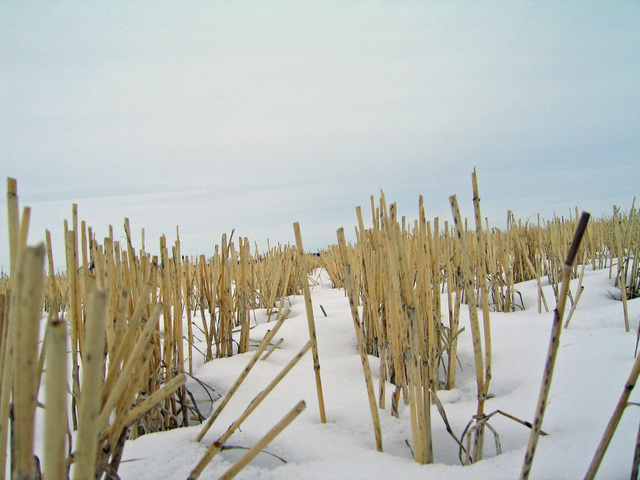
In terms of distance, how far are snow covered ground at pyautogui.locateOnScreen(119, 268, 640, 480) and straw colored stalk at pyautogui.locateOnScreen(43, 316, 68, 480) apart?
481 mm

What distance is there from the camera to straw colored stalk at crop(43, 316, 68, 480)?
359mm

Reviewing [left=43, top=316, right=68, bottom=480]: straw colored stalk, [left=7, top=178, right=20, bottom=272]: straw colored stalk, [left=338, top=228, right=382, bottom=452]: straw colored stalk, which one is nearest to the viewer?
[left=43, top=316, right=68, bottom=480]: straw colored stalk

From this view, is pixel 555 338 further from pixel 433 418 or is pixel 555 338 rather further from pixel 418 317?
pixel 433 418

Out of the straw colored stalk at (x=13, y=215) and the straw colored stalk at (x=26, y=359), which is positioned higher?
the straw colored stalk at (x=13, y=215)

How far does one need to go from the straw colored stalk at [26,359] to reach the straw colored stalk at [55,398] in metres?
0.02

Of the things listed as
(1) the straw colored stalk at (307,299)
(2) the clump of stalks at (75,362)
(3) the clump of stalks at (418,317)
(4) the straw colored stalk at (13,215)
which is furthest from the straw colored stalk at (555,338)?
(4) the straw colored stalk at (13,215)

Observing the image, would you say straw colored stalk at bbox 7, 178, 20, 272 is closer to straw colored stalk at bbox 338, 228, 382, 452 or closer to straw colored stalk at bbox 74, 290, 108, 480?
straw colored stalk at bbox 74, 290, 108, 480

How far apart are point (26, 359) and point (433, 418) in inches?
48.1

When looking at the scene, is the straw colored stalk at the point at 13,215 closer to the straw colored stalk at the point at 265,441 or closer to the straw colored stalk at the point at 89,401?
the straw colored stalk at the point at 89,401

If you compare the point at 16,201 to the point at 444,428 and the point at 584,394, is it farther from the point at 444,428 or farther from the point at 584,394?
the point at 584,394

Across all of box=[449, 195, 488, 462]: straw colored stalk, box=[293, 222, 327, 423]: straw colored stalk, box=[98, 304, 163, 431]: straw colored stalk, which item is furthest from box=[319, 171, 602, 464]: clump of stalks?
box=[98, 304, 163, 431]: straw colored stalk

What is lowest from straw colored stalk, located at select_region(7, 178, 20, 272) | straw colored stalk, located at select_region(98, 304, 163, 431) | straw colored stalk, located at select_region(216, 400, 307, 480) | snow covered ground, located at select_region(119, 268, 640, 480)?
snow covered ground, located at select_region(119, 268, 640, 480)

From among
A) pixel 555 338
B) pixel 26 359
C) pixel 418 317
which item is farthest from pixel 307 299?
pixel 26 359

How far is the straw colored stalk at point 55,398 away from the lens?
1.18 ft
